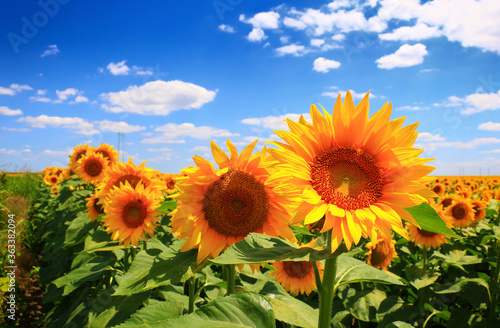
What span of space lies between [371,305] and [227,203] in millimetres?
2860

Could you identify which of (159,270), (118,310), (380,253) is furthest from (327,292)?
(380,253)

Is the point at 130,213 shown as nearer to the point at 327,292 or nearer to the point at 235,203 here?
the point at 235,203

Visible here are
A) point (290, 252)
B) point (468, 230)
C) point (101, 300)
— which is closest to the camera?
point (290, 252)

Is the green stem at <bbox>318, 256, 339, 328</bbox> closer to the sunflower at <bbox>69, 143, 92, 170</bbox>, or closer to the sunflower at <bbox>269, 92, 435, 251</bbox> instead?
the sunflower at <bbox>269, 92, 435, 251</bbox>

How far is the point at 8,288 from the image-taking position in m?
6.01

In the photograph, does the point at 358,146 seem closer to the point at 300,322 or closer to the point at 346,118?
the point at 346,118

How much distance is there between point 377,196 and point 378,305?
118 inches

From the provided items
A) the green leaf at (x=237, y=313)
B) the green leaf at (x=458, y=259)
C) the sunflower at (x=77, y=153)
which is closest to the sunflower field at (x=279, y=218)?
the green leaf at (x=237, y=313)

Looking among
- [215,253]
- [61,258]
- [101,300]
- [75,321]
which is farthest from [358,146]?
[61,258]

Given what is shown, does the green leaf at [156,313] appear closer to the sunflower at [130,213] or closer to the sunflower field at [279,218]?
the sunflower field at [279,218]

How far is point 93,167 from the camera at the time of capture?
6.17 m

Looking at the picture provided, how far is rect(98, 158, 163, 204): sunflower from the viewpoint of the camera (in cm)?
394

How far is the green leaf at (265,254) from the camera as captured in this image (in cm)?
127

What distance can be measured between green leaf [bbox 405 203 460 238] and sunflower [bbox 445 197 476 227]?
18.1 ft
